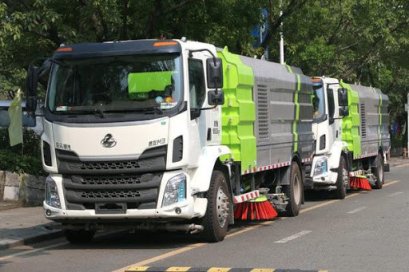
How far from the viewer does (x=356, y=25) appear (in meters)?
27.3

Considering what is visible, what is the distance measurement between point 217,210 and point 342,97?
841 centimetres

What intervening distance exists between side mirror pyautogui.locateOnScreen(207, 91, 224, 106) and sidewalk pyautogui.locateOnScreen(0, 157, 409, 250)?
12.4 feet

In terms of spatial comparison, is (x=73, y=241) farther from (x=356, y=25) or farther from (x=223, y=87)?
(x=356, y=25)

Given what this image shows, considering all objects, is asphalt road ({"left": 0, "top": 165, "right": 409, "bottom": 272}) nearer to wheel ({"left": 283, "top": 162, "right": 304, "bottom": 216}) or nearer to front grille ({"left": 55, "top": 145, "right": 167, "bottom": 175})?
wheel ({"left": 283, "top": 162, "right": 304, "bottom": 216})

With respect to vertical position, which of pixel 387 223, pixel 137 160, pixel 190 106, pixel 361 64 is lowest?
pixel 387 223

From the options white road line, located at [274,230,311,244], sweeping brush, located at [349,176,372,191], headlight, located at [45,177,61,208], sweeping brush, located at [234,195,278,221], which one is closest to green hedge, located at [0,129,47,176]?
sweeping brush, located at [234,195,278,221]

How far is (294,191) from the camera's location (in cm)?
1455

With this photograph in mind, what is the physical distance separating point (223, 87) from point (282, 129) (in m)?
3.11

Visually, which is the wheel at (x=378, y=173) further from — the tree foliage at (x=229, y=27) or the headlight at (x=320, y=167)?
the headlight at (x=320, y=167)

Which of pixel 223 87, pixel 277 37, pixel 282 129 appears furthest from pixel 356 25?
pixel 223 87

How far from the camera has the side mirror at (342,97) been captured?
59.2ft

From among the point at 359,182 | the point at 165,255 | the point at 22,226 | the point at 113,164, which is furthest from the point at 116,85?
the point at 359,182

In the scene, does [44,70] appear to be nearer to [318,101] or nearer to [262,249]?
[262,249]

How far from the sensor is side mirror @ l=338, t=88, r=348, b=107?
1803cm
